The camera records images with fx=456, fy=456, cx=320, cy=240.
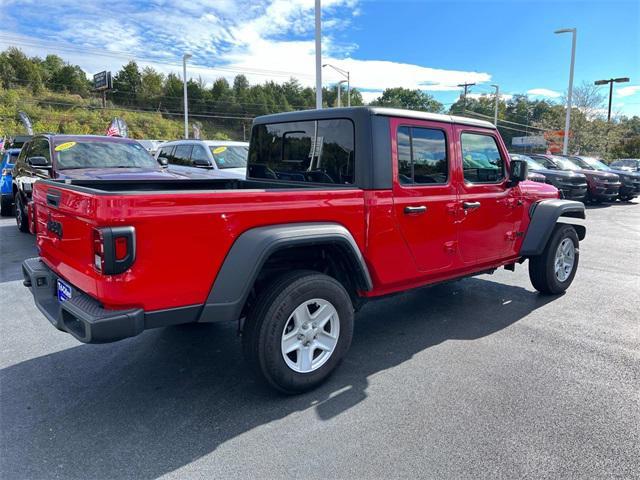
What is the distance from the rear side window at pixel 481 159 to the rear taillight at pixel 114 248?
118 inches

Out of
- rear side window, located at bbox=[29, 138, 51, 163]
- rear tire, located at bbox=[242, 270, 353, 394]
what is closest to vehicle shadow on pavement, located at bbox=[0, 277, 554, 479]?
rear tire, located at bbox=[242, 270, 353, 394]

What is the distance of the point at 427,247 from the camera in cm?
382

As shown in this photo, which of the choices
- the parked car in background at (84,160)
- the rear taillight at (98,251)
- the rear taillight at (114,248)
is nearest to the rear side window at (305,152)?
the rear taillight at (114,248)

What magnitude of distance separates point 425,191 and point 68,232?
2.63m

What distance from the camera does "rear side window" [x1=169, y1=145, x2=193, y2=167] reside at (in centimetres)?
1068

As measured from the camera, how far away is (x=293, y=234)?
2895 millimetres

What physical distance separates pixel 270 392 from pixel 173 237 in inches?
52.4

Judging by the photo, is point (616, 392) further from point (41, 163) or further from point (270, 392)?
point (41, 163)

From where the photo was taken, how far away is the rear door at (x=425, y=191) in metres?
3.60

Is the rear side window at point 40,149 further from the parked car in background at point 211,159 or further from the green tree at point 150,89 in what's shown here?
the green tree at point 150,89

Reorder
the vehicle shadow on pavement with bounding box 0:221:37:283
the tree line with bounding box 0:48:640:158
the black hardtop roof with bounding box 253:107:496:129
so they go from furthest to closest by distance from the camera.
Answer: the tree line with bounding box 0:48:640:158 < the vehicle shadow on pavement with bounding box 0:221:37:283 < the black hardtop roof with bounding box 253:107:496:129

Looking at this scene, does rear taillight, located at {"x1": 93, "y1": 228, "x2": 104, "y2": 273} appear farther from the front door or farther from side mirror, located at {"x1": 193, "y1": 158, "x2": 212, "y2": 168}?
side mirror, located at {"x1": 193, "y1": 158, "x2": 212, "y2": 168}

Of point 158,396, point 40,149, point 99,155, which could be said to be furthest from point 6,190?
point 158,396

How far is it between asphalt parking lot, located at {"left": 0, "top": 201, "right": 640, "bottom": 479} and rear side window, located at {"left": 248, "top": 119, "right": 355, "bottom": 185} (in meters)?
1.53
